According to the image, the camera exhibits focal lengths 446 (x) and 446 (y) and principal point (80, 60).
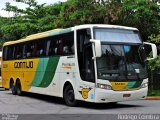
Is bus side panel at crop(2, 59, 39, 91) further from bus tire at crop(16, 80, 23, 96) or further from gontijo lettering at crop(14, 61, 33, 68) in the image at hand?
bus tire at crop(16, 80, 23, 96)

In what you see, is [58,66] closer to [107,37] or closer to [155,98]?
[107,37]

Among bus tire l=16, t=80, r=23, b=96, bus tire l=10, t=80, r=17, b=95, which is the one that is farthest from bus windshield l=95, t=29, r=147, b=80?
bus tire l=10, t=80, r=17, b=95

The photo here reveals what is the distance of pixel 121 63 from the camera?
54.7 ft

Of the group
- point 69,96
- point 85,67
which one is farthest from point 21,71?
point 85,67

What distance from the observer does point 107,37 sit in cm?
1692

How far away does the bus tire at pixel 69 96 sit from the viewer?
17.9 m

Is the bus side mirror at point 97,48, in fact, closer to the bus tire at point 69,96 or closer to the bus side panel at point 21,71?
the bus tire at point 69,96

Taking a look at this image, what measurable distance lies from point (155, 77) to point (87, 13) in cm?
575

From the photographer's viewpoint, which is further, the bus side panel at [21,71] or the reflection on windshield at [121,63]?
the bus side panel at [21,71]

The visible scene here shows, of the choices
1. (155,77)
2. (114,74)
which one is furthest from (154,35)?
(114,74)

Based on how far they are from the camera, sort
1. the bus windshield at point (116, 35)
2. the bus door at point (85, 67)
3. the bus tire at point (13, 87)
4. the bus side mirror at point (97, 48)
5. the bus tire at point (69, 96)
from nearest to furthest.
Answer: the bus side mirror at point (97, 48)
the bus door at point (85, 67)
the bus windshield at point (116, 35)
the bus tire at point (69, 96)
the bus tire at point (13, 87)

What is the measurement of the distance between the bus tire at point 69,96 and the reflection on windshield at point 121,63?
214 cm

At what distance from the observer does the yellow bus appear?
16.3 meters

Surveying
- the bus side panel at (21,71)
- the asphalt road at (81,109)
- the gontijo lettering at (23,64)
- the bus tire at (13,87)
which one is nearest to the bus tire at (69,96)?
the asphalt road at (81,109)
